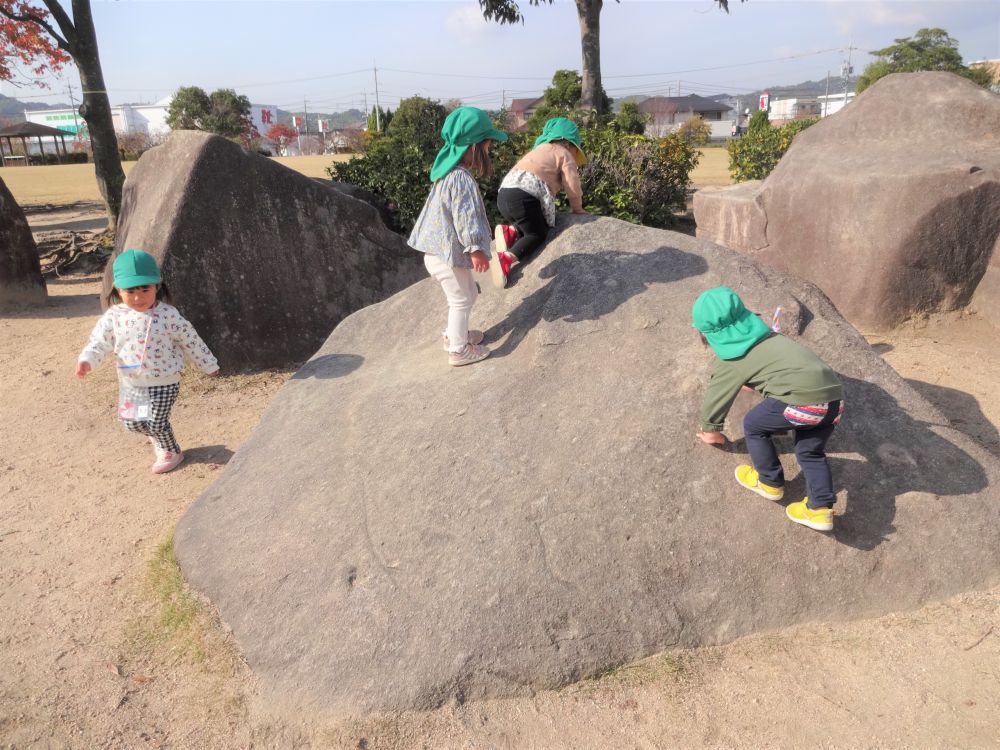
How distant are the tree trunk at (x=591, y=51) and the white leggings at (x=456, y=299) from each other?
9.42 meters

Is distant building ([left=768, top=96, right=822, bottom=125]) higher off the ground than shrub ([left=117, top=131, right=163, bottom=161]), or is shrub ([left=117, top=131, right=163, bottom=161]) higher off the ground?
distant building ([left=768, top=96, right=822, bottom=125])

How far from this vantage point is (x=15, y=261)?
741 centimetres

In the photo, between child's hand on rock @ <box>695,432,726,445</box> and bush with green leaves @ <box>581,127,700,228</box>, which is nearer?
child's hand on rock @ <box>695,432,726,445</box>

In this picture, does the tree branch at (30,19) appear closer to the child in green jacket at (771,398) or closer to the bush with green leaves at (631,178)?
the bush with green leaves at (631,178)

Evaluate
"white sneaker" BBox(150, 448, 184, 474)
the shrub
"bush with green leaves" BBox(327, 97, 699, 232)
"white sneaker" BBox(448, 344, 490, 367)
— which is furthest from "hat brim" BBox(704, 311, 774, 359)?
the shrub

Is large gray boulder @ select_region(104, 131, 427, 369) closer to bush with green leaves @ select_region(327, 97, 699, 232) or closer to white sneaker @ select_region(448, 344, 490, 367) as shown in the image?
bush with green leaves @ select_region(327, 97, 699, 232)

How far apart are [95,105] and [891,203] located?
9.91 metres

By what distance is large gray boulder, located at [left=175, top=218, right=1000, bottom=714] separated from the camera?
8.00 feet

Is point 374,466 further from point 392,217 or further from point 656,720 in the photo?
point 392,217

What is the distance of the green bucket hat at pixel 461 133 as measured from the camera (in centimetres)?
344

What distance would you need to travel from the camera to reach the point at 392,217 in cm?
721

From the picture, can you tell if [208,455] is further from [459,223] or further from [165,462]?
[459,223]

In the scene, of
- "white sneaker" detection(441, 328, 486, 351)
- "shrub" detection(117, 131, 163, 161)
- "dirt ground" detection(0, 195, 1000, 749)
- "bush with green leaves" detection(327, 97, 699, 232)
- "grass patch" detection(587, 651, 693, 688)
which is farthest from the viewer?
"shrub" detection(117, 131, 163, 161)

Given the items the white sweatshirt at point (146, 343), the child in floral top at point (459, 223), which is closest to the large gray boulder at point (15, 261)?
the white sweatshirt at point (146, 343)
